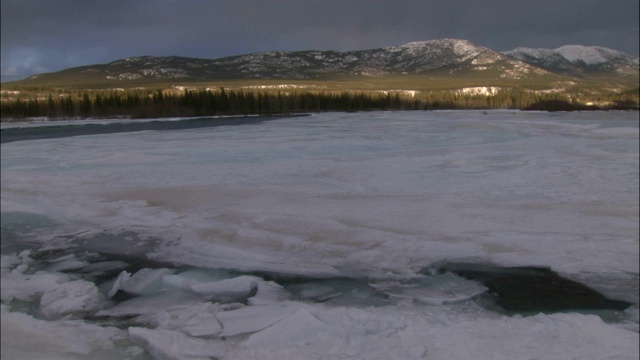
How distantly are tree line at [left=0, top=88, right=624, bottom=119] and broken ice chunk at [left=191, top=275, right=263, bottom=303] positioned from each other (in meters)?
29.4

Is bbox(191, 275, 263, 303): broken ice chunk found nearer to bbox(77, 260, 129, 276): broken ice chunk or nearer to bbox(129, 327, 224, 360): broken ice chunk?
bbox(129, 327, 224, 360): broken ice chunk

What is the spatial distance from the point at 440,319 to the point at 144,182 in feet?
20.2

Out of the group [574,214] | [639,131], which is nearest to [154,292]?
[574,214]

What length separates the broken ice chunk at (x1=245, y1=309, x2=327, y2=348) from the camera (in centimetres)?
277

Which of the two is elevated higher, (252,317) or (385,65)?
(385,65)

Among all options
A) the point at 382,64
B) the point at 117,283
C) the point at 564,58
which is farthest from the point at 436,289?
the point at 382,64

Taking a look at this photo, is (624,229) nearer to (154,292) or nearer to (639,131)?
(154,292)

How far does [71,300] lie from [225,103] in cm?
3908

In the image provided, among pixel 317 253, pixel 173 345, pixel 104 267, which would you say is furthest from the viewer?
pixel 317 253

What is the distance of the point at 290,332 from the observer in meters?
2.89

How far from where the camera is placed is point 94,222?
18.7 ft

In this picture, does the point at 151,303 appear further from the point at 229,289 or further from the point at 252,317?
the point at 252,317

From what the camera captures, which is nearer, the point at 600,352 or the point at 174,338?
the point at 600,352

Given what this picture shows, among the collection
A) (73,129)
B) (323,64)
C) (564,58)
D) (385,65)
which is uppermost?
(323,64)
